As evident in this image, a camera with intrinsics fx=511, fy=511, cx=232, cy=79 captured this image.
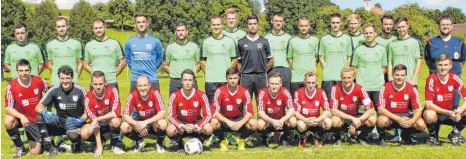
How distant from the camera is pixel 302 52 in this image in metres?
8.46

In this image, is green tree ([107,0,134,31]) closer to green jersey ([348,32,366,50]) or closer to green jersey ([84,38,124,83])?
green jersey ([84,38,124,83])

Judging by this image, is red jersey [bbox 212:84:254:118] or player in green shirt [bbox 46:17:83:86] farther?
player in green shirt [bbox 46:17:83:86]

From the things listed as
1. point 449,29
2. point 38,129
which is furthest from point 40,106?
point 449,29

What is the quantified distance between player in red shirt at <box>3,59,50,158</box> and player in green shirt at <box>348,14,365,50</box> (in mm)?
5016

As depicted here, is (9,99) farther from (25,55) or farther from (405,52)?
(405,52)

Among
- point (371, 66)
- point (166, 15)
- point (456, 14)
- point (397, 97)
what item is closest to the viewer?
point (397, 97)

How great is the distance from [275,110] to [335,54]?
157 cm

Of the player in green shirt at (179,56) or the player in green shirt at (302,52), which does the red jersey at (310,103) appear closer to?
the player in green shirt at (302,52)

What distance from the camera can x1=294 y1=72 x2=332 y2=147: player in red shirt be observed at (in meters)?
7.43

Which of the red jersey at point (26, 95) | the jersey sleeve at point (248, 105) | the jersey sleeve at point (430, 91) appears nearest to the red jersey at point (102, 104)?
the red jersey at point (26, 95)

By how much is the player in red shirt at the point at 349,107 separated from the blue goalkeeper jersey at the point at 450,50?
1.64m

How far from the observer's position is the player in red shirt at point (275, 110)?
7.37 m

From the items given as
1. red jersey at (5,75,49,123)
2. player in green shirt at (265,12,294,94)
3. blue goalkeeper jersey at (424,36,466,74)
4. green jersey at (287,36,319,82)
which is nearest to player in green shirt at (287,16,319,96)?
green jersey at (287,36,319,82)

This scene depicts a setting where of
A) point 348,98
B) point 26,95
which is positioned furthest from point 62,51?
point 348,98
